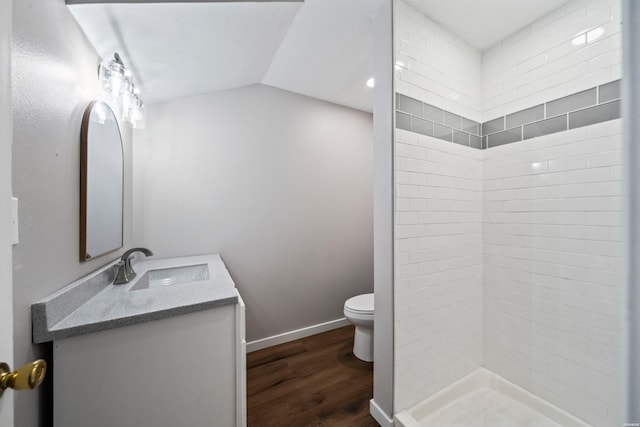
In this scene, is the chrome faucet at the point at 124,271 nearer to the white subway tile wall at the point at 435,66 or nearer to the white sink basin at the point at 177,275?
the white sink basin at the point at 177,275

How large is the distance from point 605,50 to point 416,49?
2.98 ft

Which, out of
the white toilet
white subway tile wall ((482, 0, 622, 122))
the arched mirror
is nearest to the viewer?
the arched mirror

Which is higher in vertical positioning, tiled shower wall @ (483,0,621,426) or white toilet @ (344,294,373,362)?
tiled shower wall @ (483,0,621,426)

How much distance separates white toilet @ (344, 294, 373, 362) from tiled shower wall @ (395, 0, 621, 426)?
1.69ft

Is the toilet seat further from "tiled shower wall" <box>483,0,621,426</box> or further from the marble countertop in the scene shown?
the marble countertop

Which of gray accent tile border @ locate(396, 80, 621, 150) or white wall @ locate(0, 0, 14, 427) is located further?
gray accent tile border @ locate(396, 80, 621, 150)

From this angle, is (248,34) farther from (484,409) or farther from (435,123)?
(484,409)

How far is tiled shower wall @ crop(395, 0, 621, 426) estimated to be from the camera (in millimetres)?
1304

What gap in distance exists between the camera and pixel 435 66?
1.56 meters

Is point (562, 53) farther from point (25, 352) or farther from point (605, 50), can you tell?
point (25, 352)

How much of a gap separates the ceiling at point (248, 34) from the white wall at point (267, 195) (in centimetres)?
28

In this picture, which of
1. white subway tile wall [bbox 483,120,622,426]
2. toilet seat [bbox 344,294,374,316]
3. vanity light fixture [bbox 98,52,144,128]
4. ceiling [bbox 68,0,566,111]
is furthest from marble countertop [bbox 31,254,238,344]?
white subway tile wall [bbox 483,120,622,426]

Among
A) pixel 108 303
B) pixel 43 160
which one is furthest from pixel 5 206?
pixel 108 303

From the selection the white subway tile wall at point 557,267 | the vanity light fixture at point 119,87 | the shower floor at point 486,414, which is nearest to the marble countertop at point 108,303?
the vanity light fixture at point 119,87
